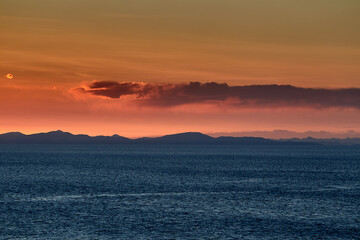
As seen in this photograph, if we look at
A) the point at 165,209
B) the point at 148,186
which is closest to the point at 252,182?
the point at 148,186

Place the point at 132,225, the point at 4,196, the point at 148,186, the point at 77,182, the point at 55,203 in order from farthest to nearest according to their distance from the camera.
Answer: the point at 77,182 < the point at 148,186 < the point at 4,196 < the point at 55,203 < the point at 132,225

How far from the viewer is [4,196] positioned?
96.5 meters

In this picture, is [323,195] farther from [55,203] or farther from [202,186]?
[55,203]

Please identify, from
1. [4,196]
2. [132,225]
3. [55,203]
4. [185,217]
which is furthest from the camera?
[4,196]

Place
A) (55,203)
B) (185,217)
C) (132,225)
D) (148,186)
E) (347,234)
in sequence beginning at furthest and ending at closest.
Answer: (148,186) → (55,203) → (185,217) → (132,225) → (347,234)

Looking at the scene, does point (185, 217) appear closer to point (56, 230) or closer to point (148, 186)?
point (56, 230)

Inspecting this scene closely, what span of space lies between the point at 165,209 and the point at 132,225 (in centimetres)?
1498

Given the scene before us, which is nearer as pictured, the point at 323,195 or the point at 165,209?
the point at 165,209

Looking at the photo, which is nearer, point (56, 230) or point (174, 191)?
point (56, 230)

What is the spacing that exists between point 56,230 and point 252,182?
261 ft

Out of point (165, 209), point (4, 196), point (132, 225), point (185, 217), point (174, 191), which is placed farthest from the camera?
point (174, 191)

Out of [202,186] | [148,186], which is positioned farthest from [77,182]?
[202,186]

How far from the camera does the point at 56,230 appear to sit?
60.6 m

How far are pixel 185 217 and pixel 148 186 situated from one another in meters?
47.8
